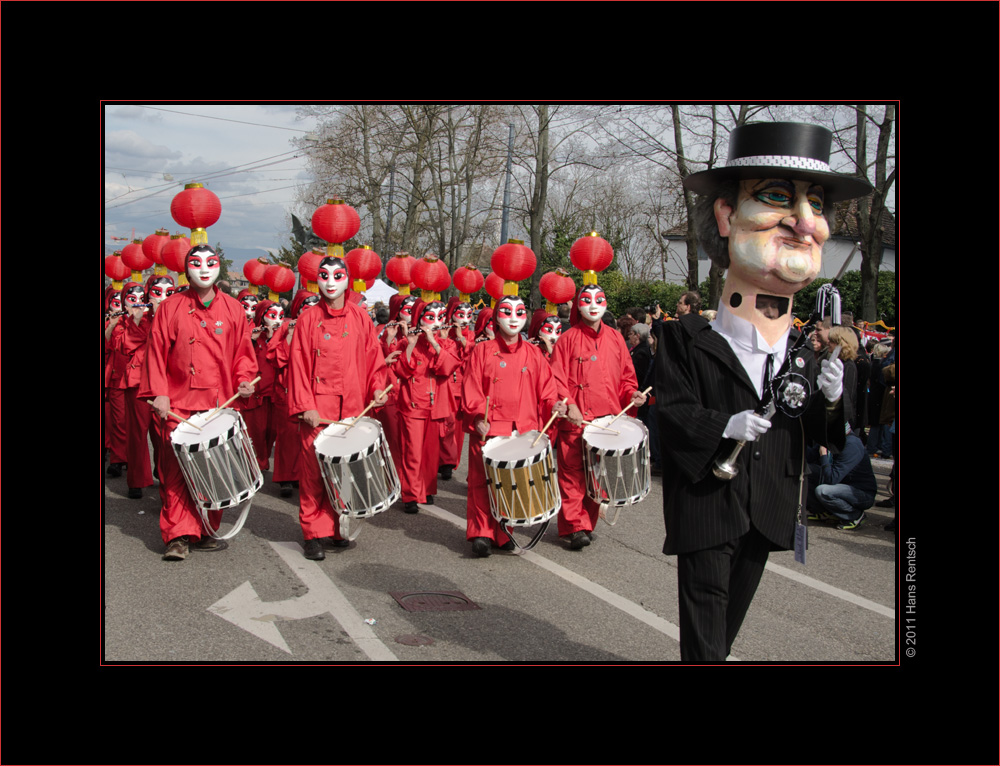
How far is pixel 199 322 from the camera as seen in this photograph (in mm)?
6590

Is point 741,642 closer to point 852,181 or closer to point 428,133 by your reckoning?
point 852,181

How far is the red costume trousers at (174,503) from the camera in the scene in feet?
20.9

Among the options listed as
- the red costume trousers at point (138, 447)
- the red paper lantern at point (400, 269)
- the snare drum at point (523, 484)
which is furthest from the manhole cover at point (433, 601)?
the red paper lantern at point (400, 269)

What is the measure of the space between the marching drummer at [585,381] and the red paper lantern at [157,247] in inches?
194

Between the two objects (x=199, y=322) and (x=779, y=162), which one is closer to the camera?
(x=779, y=162)

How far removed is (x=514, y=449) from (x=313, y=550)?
166 centimetres

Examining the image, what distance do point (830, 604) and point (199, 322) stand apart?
486cm

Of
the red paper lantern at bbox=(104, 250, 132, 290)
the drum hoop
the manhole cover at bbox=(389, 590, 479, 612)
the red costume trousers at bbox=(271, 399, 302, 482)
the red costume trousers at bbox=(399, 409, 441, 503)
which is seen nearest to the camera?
the manhole cover at bbox=(389, 590, 479, 612)

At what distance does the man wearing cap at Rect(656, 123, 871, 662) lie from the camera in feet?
11.6

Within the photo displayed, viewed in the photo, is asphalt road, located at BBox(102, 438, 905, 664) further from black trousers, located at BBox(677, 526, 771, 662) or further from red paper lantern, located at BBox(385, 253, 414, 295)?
red paper lantern, located at BBox(385, 253, 414, 295)

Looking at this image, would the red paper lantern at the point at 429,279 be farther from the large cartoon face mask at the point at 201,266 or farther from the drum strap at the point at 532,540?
the drum strap at the point at 532,540

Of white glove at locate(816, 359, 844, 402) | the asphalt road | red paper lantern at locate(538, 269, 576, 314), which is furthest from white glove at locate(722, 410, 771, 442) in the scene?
red paper lantern at locate(538, 269, 576, 314)

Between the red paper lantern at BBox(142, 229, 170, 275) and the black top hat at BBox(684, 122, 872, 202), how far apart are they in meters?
7.71

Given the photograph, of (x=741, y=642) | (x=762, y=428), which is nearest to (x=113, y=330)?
(x=741, y=642)
